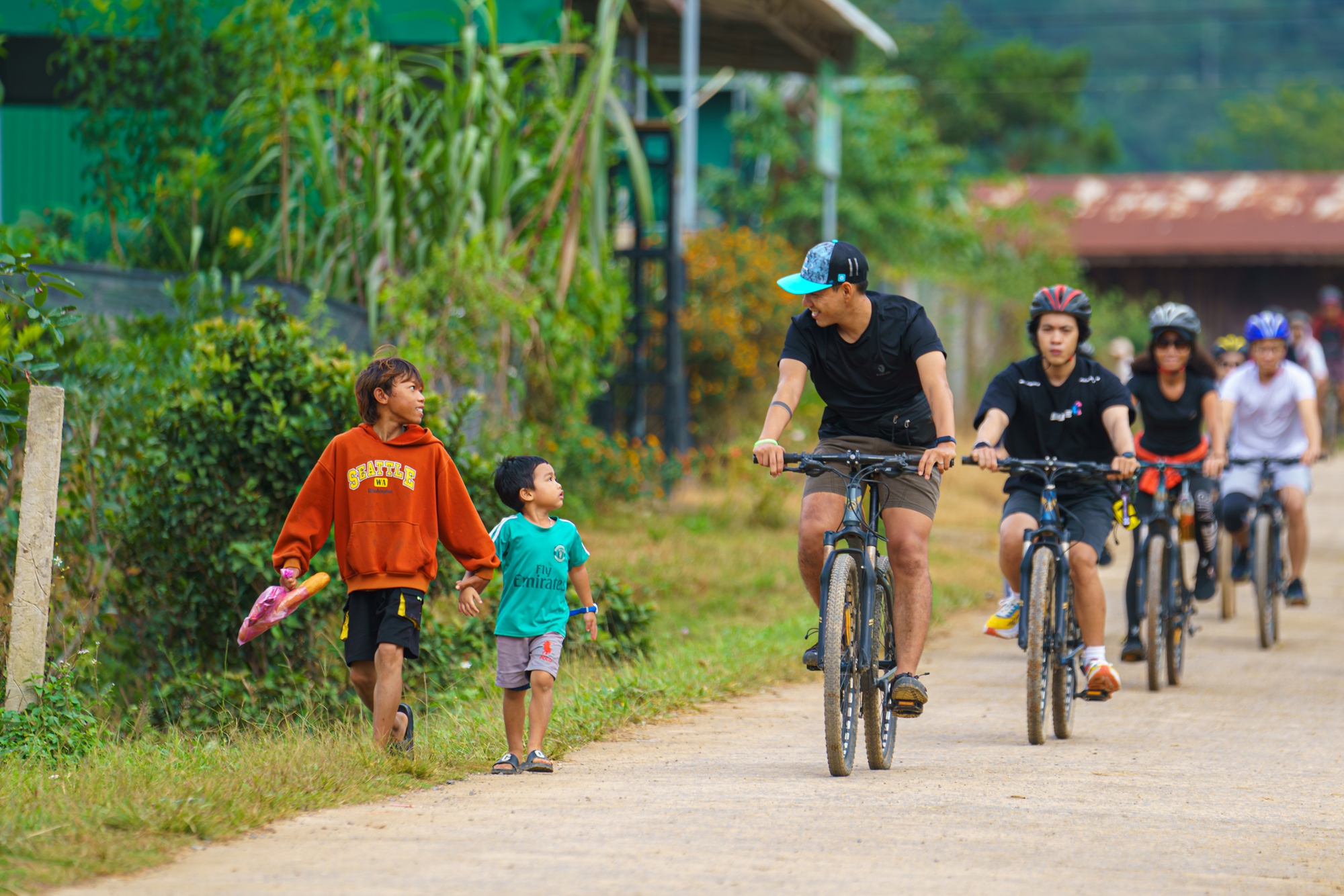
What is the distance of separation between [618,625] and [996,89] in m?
39.3

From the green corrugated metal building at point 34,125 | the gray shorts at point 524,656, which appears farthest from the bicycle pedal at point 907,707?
the green corrugated metal building at point 34,125

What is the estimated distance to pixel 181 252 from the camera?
36.0 ft

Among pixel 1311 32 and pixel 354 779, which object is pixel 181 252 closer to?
pixel 354 779

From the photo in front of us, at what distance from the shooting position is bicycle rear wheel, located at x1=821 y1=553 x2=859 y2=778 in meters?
5.68

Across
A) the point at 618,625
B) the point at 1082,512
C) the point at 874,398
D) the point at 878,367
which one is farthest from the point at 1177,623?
the point at 878,367

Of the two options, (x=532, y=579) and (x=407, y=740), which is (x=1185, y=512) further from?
(x=407, y=740)

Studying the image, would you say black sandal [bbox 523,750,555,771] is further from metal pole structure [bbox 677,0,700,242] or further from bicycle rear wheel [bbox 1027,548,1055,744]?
metal pole structure [bbox 677,0,700,242]

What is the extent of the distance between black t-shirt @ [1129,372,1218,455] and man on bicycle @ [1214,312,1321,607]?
64cm

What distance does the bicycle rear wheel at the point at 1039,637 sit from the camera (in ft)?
21.7

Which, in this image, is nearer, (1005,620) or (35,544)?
(35,544)

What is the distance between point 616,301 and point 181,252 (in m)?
3.14

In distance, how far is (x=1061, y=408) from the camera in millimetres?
7605

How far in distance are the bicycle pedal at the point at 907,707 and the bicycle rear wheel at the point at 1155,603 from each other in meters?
2.73

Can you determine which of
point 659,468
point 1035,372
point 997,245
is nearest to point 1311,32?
point 997,245
